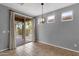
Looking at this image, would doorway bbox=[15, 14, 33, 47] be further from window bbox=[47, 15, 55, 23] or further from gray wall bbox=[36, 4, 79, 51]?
window bbox=[47, 15, 55, 23]

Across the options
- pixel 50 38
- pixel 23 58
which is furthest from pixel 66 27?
pixel 23 58

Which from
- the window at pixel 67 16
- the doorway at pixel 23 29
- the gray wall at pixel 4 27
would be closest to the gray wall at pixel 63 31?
the window at pixel 67 16

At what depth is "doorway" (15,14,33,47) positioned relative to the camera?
6117mm

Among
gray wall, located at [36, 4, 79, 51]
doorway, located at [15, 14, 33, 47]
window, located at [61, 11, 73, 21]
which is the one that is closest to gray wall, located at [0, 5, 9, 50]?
doorway, located at [15, 14, 33, 47]

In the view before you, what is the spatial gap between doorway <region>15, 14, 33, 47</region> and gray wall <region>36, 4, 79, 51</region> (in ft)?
4.11

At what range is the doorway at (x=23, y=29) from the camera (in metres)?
6.12

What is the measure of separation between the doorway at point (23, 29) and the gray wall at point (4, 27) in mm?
1502

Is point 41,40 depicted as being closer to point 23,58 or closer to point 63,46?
point 63,46

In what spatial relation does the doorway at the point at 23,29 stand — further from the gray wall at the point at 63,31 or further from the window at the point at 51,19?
the window at the point at 51,19

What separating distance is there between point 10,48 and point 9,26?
1154 millimetres

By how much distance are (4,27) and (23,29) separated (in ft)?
8.14

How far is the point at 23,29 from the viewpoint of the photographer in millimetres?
6684

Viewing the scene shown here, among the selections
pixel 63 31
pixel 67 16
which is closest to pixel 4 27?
pixel 63 31

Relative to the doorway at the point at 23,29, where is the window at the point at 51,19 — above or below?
above
